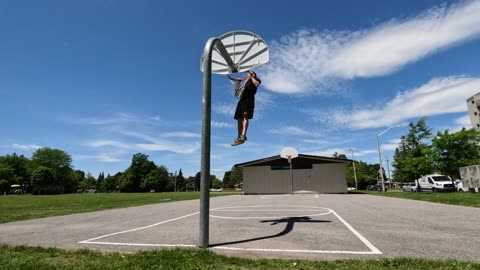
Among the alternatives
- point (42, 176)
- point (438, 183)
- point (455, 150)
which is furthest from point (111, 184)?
point (455, 150)

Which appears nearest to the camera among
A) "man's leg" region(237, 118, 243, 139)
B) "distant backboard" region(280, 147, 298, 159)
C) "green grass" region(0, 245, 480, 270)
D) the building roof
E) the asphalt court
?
"green grass" region(0, 245, 480, 270)

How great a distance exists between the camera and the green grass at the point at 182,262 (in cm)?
347

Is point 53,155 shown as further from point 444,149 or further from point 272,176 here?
point 444,149

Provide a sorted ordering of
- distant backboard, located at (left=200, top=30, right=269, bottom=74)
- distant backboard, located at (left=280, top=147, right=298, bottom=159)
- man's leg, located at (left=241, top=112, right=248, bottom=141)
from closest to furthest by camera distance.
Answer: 1. man's leg, located at (left=241, top=112, right=248, bottom=141)
2. distant backboard, located at (left=200, top=30, right=269, bottom=74)
3. distant backboard, located at (left=280, top=147, right=298, bottom=159)

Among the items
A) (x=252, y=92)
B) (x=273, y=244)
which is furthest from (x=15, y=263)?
(x=252, y=92)

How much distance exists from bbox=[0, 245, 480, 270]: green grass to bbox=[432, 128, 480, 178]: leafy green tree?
99.7 feet

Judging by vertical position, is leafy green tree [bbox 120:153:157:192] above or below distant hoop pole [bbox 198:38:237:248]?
above

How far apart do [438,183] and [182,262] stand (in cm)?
3544

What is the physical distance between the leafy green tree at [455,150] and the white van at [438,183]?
1739mm

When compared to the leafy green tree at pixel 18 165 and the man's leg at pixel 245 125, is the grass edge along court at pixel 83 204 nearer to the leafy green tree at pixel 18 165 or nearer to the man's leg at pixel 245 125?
the man's leg at pixel 245 125

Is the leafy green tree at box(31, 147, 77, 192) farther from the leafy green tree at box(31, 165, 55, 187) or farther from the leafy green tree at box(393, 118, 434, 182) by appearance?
the leafy green tree at box(393, 118, 434, 182)

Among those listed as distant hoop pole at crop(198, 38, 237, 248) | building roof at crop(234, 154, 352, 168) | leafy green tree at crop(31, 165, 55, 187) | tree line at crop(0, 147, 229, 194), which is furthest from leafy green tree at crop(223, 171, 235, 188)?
distant hoop pole at crop(198, 38, 237, 248)

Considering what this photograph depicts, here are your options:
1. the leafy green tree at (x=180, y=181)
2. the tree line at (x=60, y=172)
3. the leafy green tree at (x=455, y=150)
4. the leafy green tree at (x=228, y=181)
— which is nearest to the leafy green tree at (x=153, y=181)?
the tree line at (x=60, y=172)

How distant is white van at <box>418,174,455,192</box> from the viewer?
1186 inches
